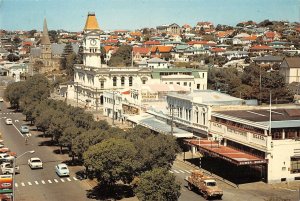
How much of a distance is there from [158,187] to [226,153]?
14.1 m

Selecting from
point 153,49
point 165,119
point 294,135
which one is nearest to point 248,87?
point 165,119

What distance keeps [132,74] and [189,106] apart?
4010 centimetres

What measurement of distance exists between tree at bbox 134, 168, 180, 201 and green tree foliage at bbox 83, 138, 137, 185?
192 inches

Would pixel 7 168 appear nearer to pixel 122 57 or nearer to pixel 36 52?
pixel 122 57

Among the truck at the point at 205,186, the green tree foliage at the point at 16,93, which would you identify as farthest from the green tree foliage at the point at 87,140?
the green tree foliage at the point at 16,93

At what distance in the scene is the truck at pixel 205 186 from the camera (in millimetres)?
39000

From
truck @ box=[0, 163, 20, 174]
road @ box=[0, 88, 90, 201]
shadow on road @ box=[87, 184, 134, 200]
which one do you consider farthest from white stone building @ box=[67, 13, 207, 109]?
shadow on road @ box=[87, 184, 134, 200]

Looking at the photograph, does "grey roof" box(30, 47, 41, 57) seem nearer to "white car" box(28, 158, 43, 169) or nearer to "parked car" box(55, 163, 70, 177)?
"white car" box(28, 158, 43, 169)

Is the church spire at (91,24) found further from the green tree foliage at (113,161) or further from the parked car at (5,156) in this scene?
the green tree foliage at (113,161)

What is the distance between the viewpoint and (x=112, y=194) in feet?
136

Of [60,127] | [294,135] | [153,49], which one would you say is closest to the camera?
[294,135]

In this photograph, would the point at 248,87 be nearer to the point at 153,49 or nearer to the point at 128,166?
the point at 128,166

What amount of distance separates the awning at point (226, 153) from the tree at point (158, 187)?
10358mm

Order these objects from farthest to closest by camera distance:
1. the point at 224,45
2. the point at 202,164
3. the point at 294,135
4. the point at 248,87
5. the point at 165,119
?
the point at 224,45 → the point at 248,87 → the point at 165,119 → the point at 202,164 → the point at 294,135
